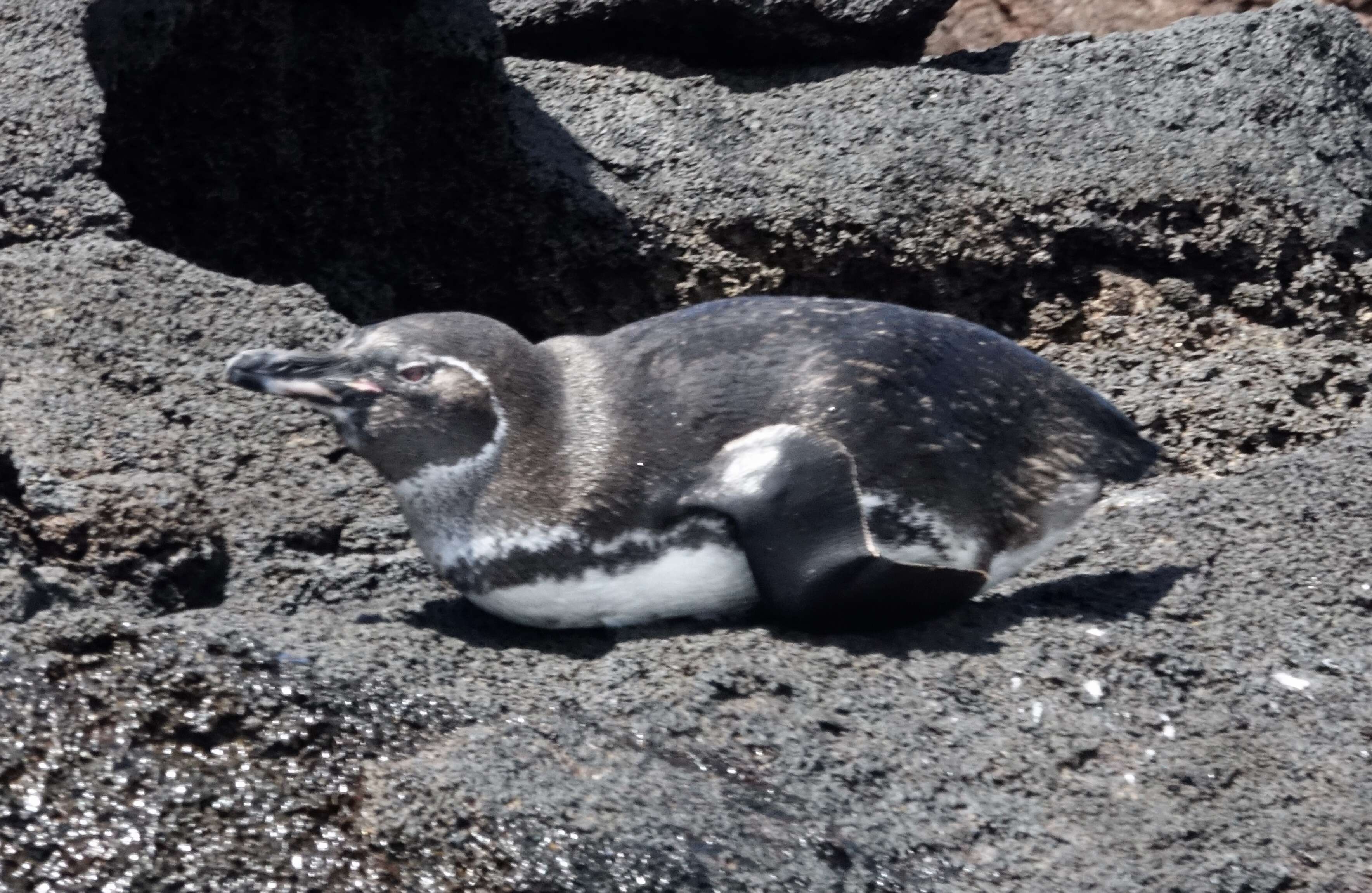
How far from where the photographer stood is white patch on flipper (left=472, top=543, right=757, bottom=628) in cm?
341

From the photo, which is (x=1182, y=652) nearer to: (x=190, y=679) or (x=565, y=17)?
(x=190, y=679)

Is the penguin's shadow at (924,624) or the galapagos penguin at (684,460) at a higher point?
the galapagos penguin at (684,460)

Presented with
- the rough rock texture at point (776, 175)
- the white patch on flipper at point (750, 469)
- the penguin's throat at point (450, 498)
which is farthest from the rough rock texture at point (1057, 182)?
the penguin's throat at point (450, 498)

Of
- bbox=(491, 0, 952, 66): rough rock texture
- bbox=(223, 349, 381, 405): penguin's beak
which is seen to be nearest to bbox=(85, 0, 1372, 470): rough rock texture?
bbox=(491, 0, 952, 66): rough rock texture

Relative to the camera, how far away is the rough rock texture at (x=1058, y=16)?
7668 millimetres

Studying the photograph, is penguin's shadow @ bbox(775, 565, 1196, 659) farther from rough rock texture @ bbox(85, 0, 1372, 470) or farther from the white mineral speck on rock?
rough rock texture @ bbox(85, 0, 1372, 470)

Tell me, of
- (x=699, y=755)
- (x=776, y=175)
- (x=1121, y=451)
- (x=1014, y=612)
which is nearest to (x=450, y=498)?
(x=699, y=755)

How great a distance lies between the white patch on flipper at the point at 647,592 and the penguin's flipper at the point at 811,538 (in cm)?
9

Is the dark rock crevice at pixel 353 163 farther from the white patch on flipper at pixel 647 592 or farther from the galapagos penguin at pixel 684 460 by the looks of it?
the white patch on flipper at pixel 647 592

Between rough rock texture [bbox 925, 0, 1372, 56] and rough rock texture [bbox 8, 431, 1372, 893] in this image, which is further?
rough rock texture [bbox 925, 0, 1372, 56]

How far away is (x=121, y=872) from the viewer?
2.59 metres

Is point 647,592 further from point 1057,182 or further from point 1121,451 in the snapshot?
point 1057,182

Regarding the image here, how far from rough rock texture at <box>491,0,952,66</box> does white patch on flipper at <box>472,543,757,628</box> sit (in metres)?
2.68

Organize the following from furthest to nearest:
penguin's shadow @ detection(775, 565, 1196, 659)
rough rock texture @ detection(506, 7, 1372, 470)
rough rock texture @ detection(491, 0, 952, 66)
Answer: rough rock texture @ detection(491, 0, 952, 66) → rough rock texture @ detection(506, 7, 1372, 470) → penguin's shadow @ detection(775, 565, 1196, 659)
